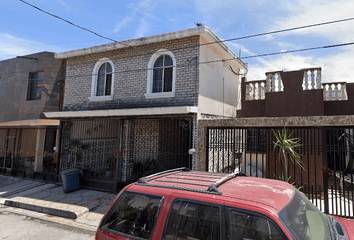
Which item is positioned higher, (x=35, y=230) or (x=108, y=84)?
(x=108, y=84)

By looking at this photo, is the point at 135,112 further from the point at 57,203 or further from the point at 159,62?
the point at 57,203

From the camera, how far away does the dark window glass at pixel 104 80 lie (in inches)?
403

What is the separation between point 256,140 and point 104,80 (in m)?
7.35

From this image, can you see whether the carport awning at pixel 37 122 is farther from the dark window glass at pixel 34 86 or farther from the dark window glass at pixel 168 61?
the dark window glass at pixel 168 61

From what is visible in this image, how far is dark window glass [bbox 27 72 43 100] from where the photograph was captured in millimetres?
13062

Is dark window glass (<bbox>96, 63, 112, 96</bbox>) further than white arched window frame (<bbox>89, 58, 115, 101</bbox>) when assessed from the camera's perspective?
Yes

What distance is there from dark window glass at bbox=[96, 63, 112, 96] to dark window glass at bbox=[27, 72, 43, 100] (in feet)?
16.7

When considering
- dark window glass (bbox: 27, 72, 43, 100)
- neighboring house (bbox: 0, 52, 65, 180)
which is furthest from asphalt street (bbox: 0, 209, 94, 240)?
dark window glass (bbox: 27, 72, 43, 100)

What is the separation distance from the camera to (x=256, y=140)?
6.60 meters

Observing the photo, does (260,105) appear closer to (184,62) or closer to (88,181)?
(184,62)

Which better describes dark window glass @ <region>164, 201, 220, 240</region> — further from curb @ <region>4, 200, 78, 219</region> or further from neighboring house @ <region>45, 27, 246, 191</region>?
curb @ <region>4, 200, 78, 219</region>

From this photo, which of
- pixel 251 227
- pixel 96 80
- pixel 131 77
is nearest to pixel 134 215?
pixel 251 227

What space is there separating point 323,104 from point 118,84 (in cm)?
833

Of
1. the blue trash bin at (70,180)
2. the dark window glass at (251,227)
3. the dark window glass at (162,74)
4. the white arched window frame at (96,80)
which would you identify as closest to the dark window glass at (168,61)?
the dark window glass at (162,74)
